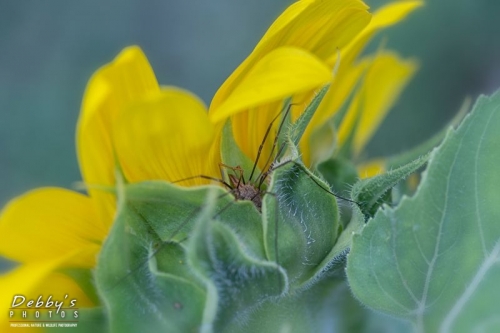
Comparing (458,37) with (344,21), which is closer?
(344,21)

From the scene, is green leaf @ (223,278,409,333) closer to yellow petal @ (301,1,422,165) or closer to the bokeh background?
yellow petal @ (301,1,422,165)

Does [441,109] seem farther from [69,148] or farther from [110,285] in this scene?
[110,285]

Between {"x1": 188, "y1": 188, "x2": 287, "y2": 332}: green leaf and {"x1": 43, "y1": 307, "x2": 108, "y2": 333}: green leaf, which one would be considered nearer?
{"x1": 188, "y1": 188, "x2": 287, "y2": 332}: green leaf

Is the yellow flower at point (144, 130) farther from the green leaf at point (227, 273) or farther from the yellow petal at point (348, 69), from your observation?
the green leaf at point (227, 273)

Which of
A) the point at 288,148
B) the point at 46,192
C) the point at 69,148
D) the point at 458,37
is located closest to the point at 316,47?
the point at 288,148

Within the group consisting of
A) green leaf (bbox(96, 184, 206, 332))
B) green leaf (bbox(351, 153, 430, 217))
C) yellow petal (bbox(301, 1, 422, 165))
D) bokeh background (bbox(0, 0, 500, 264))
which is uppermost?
yellow petal (bbox(301, 1, 422, 165))

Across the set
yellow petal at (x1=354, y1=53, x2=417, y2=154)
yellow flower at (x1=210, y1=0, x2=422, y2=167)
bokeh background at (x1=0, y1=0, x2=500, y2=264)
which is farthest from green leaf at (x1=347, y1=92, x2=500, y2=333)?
bokeh background at (x1=0, y1=0, x2=500, y2=264)

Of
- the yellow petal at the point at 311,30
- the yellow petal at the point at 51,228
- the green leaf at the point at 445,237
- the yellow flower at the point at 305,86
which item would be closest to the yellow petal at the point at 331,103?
the yellow flower at the point at 305,86
